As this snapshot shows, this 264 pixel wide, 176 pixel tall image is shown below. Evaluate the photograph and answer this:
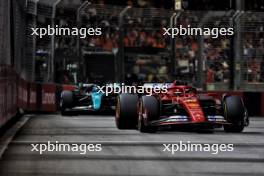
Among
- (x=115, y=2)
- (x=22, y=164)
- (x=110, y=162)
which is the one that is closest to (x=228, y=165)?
(x=110, y=162)

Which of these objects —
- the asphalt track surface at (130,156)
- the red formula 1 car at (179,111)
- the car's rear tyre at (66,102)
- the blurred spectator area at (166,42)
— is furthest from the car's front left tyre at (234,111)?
the blurred spectator area at (166,42)

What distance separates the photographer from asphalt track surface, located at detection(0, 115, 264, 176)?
28.0 ft

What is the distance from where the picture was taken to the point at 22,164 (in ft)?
29.9

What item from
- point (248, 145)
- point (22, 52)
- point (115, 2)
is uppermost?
point (115, 2)

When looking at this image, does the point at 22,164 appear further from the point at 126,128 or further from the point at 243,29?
the point at 243,29

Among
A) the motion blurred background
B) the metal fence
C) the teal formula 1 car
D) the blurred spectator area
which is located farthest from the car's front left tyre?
the metal fence

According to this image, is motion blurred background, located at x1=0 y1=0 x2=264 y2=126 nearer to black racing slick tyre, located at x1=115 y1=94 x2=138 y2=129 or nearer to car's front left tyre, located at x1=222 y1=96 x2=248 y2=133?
black racing slick tyre, located at x1=115 y1=94 x2=138 y2=129

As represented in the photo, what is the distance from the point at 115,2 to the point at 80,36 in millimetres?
4274

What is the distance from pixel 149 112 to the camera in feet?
45.0

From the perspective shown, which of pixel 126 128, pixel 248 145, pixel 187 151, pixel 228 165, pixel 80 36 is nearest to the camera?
pixel 228 165

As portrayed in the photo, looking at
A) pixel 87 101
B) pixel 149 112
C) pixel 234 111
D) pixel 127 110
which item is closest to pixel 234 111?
pixel 234 111

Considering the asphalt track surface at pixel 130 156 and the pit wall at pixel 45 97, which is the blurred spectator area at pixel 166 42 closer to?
the pit wall at pixel 45 97

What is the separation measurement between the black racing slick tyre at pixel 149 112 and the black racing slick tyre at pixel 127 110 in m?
0.49

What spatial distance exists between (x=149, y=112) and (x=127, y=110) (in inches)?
36.4
